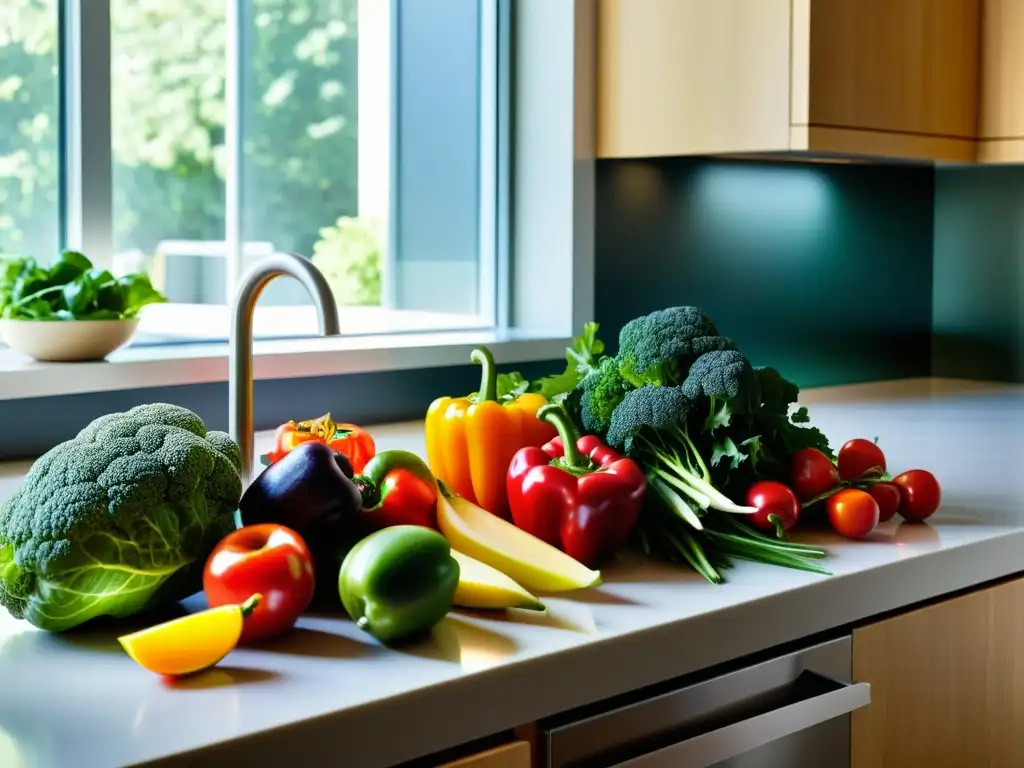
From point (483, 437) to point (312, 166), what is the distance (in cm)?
114

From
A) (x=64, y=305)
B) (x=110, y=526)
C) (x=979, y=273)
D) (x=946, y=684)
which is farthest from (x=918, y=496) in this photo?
(x=979, y=273)

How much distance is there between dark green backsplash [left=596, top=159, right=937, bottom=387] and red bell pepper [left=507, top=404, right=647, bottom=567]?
1.22m

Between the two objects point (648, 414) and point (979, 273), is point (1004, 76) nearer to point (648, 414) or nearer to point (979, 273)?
point (979, 273)

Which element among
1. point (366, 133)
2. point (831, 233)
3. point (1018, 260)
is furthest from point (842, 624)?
point (1018, 260)

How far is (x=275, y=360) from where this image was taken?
2.02 m

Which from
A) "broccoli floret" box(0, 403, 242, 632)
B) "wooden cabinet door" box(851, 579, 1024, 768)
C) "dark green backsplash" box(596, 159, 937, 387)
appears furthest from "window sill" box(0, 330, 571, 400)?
"wooden cabinet door" box(851, 579, 1024, 768)

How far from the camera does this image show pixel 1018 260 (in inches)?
113

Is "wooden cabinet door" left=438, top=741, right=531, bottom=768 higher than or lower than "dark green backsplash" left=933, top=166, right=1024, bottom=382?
lower

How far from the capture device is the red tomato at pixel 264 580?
37.8 inches

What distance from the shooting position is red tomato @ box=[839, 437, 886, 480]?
144cm

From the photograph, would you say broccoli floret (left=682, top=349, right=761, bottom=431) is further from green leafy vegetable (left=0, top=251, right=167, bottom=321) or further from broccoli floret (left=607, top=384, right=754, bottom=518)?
green leafy vegetable (left=0, top=251, right=167, bottom=321)

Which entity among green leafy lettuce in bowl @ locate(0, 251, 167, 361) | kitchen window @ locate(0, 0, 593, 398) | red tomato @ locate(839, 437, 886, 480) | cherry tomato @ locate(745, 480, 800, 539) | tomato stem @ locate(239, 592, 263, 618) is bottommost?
tomato stem @ locate(239, 592, 263, 618)

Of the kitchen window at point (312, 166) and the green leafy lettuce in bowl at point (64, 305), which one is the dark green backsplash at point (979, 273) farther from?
the green leafy lettuce in bowl at point (64, 305)

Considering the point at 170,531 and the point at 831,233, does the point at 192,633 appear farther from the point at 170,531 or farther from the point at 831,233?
the point at 831,233
